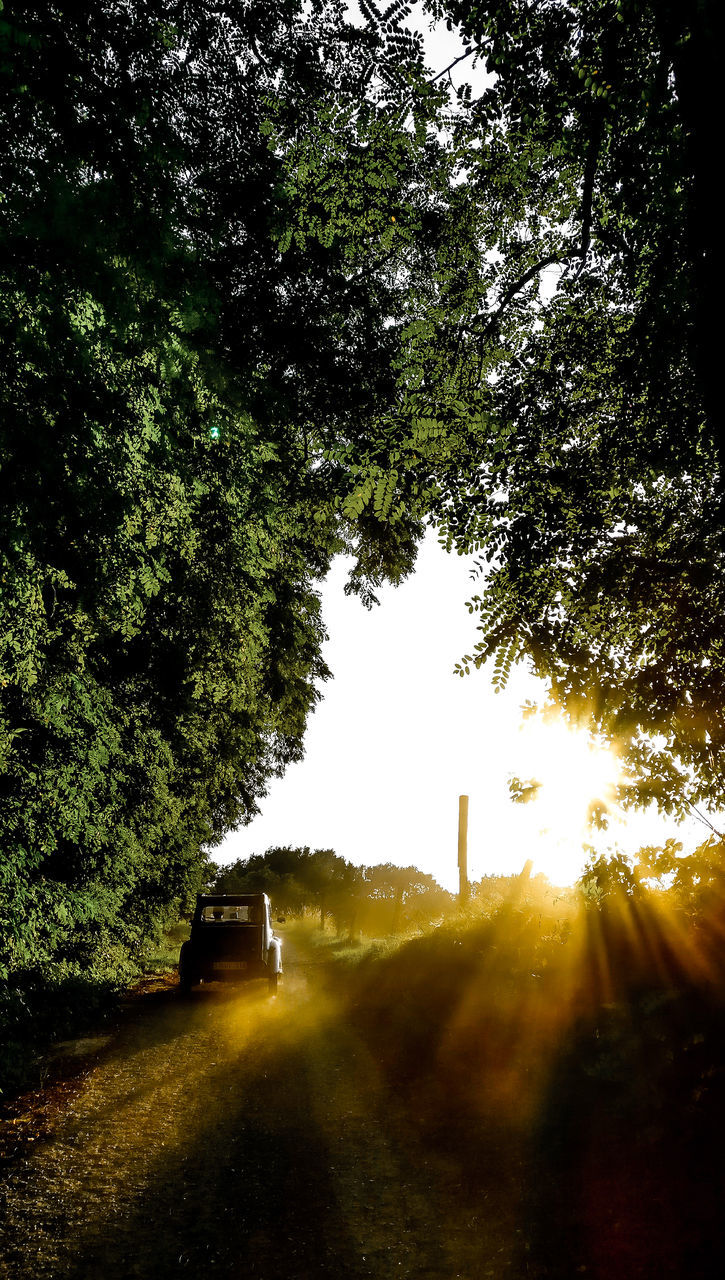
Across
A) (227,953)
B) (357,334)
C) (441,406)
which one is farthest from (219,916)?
(441,406)

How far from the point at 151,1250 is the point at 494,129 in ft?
26.7

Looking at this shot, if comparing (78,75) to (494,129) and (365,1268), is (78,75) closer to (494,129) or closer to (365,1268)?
(494,129)

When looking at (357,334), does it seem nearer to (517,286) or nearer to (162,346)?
(517,286)

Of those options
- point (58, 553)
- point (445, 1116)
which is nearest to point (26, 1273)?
point (445, 1116)

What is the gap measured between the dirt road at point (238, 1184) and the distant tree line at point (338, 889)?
9882mm

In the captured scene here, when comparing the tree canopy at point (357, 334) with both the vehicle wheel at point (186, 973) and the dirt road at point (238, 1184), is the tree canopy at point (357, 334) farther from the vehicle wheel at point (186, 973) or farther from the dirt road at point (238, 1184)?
the vehicle wheel at point (186, 973)

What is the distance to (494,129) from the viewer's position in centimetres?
525

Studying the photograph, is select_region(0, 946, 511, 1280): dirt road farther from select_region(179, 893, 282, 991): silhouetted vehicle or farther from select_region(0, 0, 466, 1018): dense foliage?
select_region(179, 893, 282, 991): silhouetted vehicle

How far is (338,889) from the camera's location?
132ft

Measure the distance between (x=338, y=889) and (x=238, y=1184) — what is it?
121ft

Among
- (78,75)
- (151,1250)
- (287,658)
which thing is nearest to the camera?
(151,1250)

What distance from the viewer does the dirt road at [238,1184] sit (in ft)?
13.0

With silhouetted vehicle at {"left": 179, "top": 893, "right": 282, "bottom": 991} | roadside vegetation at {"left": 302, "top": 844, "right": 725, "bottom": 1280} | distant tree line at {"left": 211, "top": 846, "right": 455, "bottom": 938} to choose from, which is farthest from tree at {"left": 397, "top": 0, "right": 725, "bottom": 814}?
distant tree line at {"left": 211, "top": 846, "right": 455, "bottom": 938}

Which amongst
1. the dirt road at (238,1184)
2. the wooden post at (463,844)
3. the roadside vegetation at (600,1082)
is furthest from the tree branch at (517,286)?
the wooden post at (463,844)
